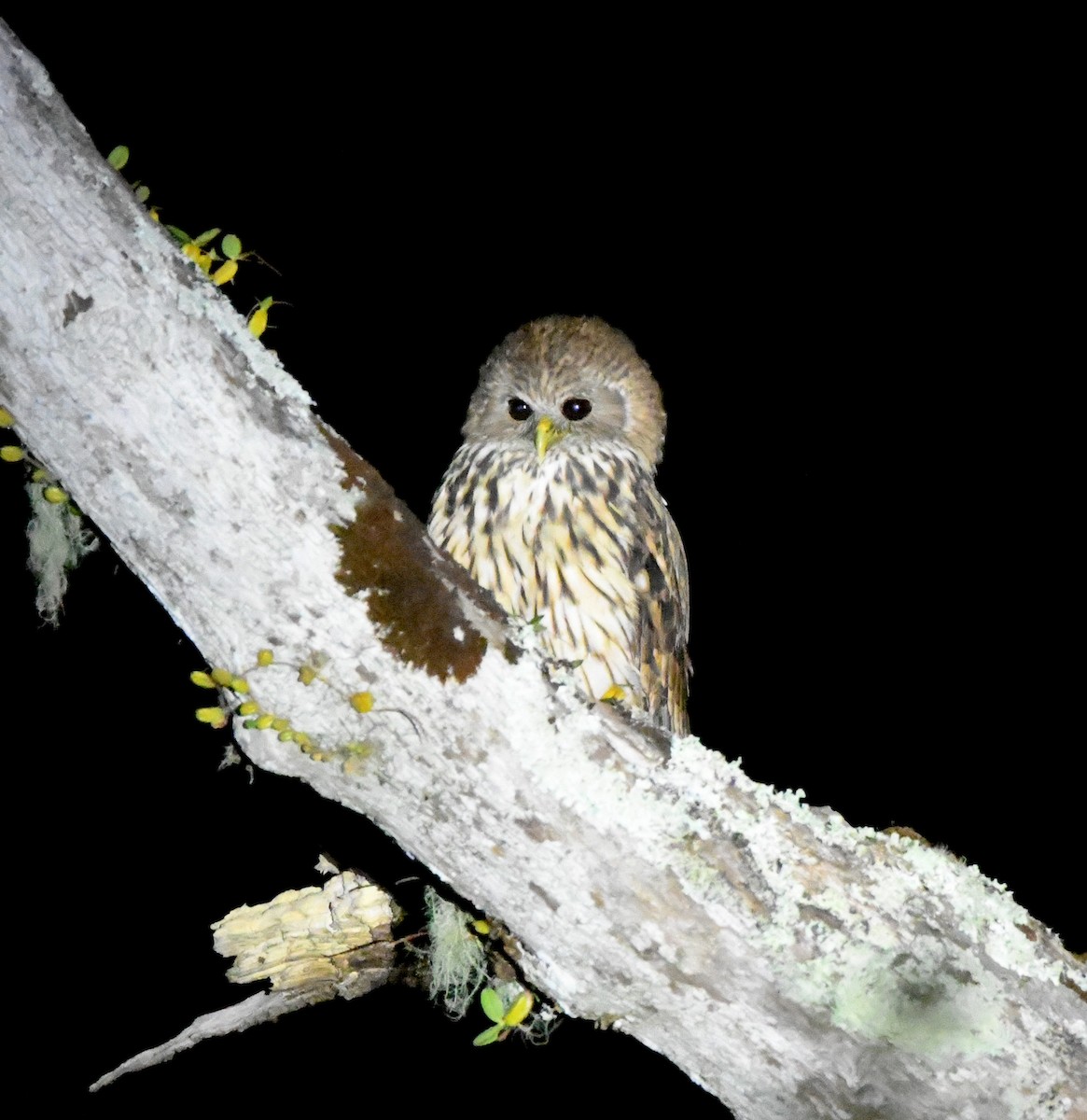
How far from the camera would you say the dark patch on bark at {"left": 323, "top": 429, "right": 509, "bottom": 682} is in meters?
1.29

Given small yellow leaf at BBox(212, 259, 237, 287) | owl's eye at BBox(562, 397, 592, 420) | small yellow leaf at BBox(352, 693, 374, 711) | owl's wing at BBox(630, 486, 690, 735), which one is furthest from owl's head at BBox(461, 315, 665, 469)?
small yellow leaf at BBox(352, 693, 374, 711)

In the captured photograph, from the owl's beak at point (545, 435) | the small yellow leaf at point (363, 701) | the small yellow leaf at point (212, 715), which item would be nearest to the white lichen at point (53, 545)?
the small yellow leaf at point (212, 715)

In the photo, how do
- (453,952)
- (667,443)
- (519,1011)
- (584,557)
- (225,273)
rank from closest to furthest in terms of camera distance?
(225,273), (519,1011), (453,952), (584,557), (667,443)

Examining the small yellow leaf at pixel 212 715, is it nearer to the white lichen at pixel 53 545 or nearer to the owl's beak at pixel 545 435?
the white lichen at pixel 53 545

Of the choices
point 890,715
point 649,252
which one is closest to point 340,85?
point 649,252

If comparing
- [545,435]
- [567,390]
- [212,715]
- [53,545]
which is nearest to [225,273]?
[53,545]

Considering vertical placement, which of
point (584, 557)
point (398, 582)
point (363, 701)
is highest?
point (584, 557)

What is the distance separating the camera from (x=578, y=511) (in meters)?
2.34

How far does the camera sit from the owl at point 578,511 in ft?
7.48

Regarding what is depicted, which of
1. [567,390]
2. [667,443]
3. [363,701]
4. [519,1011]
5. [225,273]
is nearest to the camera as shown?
[363,701]

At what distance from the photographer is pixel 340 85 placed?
3643 millimetres

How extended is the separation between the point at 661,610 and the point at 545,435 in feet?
1.61

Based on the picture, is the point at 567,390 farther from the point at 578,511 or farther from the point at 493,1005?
the point at 493,1005

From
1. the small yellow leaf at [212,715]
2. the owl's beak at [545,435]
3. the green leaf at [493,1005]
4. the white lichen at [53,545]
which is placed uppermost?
the owl's beak at [545,435]
